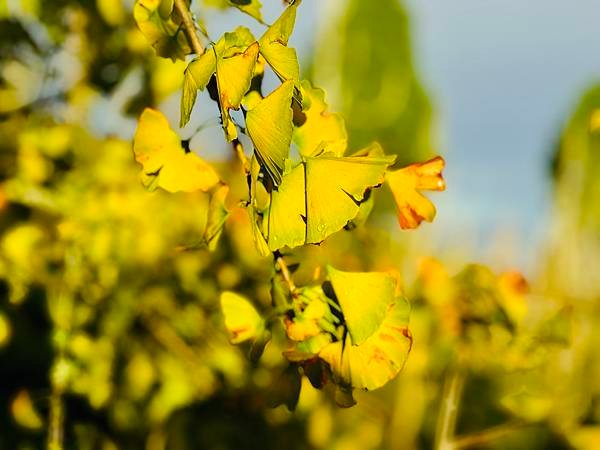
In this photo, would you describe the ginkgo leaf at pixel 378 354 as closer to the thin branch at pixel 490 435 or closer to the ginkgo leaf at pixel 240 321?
the ginkgo leaf at pixel 240 321

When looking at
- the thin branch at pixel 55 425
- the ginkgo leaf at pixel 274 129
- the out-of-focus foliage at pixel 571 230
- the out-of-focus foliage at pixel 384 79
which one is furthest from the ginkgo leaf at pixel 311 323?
the out-of-focus foliage at pixel 384 79

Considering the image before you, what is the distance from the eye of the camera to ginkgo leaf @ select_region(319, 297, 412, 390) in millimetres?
533

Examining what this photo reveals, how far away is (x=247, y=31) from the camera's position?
55 cm

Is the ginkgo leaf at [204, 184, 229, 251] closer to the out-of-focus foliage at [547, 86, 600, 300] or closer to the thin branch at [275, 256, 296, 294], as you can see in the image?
the thin branch at [275, 256, 296, 294]

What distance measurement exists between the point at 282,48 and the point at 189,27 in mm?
125

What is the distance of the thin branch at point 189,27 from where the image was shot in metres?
0.60

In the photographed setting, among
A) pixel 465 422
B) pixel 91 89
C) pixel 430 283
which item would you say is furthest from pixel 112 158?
pixel 465 422

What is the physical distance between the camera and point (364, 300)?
0.54m

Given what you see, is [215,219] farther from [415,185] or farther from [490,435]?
[490,435]

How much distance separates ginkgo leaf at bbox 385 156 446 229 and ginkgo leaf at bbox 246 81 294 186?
0.42ft

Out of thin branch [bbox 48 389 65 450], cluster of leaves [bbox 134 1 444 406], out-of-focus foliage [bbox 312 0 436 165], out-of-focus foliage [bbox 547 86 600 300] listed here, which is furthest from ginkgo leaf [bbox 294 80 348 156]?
out-of-focus foliage [bbox 312 0 436 165]

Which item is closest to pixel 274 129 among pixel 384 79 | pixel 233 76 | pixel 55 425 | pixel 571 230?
pixel 233 76

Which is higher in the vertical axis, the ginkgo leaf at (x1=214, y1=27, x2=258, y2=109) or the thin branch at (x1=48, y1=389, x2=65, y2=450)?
the ginkgo leaf at (x1=214, y1=27, x2=258, y2=109)

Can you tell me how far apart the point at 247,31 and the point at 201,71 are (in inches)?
2.3
